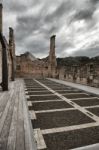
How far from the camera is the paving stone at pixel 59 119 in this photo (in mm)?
2997

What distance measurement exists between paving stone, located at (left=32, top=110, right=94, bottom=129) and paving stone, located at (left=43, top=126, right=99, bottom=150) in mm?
419

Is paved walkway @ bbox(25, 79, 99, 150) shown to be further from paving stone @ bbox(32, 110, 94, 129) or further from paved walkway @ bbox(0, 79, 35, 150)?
paved walkway @ bbox(0, 79, 35, 150)

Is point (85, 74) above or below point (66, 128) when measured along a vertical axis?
above

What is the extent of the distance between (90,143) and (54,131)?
2.38 ft

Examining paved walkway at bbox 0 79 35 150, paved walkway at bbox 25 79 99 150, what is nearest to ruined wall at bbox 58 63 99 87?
paved walkway at bbox 25 79 99 150

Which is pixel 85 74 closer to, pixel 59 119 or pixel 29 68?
pixel 59 119

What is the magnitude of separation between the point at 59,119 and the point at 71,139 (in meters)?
1.00

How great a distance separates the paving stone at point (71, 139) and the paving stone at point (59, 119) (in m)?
0.42

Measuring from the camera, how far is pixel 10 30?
15273 mm

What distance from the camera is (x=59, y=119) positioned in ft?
10.9

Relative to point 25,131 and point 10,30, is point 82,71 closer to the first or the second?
point 25,131

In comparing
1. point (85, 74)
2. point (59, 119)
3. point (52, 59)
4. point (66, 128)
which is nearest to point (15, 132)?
point (66, 128)

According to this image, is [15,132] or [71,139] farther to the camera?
[71,139]

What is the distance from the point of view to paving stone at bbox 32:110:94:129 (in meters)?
3.00
